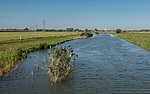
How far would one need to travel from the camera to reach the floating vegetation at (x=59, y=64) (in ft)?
59.7

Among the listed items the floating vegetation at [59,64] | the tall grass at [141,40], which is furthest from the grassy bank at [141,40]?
the floating vegetation at [59,64]

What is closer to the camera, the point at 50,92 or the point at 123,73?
the point at 50,92

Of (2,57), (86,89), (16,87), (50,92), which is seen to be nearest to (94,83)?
(86,89)

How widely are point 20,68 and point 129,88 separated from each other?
10930 millimetres

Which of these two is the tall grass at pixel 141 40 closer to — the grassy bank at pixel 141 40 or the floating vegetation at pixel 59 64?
the grassy bank at pixel 141 40

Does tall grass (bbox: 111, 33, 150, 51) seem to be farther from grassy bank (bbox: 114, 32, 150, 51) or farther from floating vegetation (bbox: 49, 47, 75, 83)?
floating vegetation (bbox: 49, 47, 75, 83)

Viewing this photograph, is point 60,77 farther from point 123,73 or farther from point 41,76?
point 123,73

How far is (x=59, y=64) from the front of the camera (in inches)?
722

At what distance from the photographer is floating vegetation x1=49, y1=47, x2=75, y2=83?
1819 cm

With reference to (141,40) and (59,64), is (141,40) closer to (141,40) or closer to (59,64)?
(141,40)

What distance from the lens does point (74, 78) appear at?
2000cm

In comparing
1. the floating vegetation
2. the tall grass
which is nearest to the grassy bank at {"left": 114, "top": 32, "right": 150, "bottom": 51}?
the tall grass

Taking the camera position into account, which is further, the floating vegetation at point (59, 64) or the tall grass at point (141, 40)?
the tall grass at point (141, 40)

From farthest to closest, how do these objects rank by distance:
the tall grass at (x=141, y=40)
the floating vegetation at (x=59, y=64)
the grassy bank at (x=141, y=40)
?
1. the grassy bank at (x=141, y=40)
2. the tall grass at (x=141, y=40)
3. the floating vegetation at (x=59, y=64)
